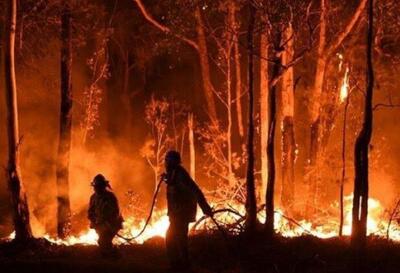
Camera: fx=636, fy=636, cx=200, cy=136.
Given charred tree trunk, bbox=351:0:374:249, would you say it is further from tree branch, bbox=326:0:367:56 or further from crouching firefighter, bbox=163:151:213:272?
tree branch, bbox=326:0:367:56

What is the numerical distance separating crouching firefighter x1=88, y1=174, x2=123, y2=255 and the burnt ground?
0.37 m

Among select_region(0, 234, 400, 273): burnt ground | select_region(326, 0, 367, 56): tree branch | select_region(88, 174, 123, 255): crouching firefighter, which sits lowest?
select_region(0, 234, 400, 273): burnt ground

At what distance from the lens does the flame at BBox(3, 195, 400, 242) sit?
16781 millimetres

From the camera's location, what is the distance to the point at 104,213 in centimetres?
1219

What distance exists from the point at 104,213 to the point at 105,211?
0.04 m

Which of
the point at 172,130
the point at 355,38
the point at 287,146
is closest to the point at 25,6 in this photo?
the point at 287,146

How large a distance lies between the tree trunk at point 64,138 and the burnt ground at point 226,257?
4873mm

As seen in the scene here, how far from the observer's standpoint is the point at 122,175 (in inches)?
1201

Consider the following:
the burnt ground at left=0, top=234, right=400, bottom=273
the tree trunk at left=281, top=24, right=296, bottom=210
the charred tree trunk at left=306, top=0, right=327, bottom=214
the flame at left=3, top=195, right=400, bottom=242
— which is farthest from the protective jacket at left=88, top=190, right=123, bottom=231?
the charred tree trunk at left=306, top=0, right=327, bottom=214

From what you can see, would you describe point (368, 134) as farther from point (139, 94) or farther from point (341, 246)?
point (139, 94)

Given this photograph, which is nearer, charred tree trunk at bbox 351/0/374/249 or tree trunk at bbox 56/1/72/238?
charred tree trunk at bbox 351/0/374/249

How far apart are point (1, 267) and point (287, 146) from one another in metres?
11.5

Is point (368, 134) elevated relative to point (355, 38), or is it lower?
lower

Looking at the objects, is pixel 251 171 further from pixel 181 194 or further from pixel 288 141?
pixel 288 141
